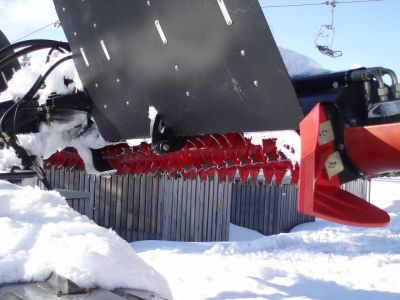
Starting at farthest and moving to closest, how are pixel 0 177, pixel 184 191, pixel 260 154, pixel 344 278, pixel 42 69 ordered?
pixel 184 191 → pixel 344 278 → pixel 42 69 → pixel 0 177 → pixel 260 154

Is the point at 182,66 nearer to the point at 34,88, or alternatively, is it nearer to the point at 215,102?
the point at 215,102

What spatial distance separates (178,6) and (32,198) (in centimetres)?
127

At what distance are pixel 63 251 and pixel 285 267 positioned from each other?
5.34 m

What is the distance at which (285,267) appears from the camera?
21.9ft

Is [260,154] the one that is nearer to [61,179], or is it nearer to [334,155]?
[334,155]

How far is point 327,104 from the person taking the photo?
142 centimetres

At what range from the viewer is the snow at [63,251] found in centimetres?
171

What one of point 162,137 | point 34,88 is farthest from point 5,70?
point 162,137

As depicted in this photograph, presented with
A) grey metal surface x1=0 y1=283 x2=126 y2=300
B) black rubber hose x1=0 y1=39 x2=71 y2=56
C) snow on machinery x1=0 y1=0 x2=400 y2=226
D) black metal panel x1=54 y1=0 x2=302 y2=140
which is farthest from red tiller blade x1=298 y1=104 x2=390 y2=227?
black rubber hose x1=0 y1=39 x2=71 y2=56

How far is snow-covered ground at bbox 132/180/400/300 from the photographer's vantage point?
5.29m

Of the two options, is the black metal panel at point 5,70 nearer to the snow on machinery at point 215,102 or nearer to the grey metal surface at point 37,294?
the snow on machinery at point 215,102

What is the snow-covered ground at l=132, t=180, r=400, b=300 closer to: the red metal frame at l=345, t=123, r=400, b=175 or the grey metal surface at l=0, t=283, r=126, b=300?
the grey metal surface at l=0, t=283, r=126, b=300

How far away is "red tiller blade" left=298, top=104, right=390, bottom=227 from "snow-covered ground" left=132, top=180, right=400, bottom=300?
12.1ft

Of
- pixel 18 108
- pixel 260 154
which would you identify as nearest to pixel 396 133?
pixel 260 154
